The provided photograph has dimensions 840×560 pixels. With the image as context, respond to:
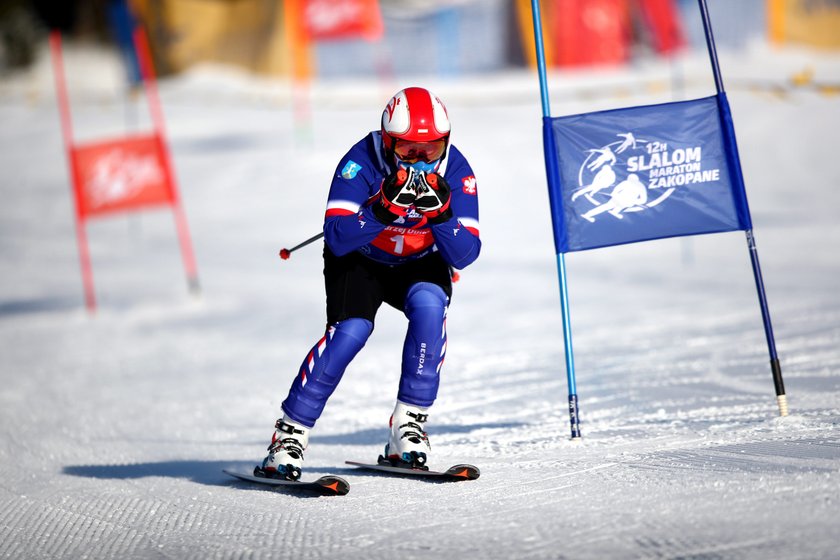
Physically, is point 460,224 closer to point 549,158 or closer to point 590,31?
point 549,158

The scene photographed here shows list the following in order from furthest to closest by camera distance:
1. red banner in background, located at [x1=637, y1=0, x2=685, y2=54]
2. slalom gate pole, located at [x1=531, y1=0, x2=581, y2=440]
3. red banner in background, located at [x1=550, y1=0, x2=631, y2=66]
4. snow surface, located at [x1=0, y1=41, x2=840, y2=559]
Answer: red banner in background, located at [x1=550, y1=0, x2=631, y2=66], red banner in background, located at [x1=637, y1=0, x2=685, y2=54], slalom gate pole, located at [x1=531, y1=0, x2=581, y2=440], snow surface, located at [x1=0, y1=41, x2=840, y2=559]

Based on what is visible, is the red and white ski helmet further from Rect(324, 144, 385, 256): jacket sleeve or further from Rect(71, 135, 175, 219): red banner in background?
Rect(71, 135, 175, 219): red banner in background

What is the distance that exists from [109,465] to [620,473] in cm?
313


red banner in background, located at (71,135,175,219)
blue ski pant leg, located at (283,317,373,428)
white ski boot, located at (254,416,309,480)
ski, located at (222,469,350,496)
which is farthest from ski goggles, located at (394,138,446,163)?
red banner in background, located at (71,135,175,219)

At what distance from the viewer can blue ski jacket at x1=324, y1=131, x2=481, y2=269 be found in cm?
449

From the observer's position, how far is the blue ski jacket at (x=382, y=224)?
14.7 feet

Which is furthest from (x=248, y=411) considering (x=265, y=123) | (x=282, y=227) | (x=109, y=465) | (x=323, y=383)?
(x=265, y=123)

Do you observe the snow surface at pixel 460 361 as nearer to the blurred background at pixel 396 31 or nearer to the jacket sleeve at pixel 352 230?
the jacket sleeve at pixel 352 230

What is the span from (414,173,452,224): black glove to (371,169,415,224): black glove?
0.12ft

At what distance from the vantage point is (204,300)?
44.8 ft

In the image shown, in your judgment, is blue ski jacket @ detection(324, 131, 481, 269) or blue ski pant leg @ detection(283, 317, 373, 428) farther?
blue ski pant leg @ detection(283, 317, 373, 428)

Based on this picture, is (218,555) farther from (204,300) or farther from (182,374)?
(204,300)

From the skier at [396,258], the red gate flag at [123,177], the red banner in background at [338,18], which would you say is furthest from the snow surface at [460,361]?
the red banner in background at [338,18]

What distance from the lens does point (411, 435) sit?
16.0 feet
